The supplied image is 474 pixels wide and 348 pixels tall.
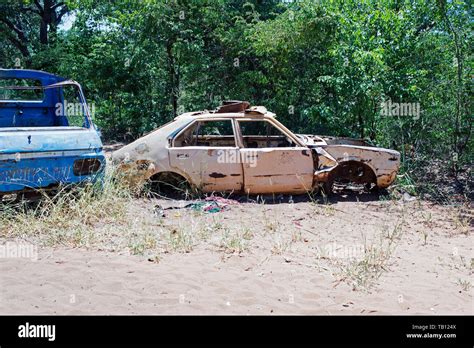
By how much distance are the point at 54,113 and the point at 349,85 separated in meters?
5.61

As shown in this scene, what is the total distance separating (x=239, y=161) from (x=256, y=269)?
282cm

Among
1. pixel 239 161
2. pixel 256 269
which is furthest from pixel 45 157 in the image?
pixel 256 269

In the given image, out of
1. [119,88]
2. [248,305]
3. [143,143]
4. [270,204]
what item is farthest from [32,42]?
[248,305]

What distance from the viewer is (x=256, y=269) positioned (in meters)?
4.75

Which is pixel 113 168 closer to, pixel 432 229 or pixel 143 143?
pixel 143 143

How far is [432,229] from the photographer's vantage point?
6.40 meters

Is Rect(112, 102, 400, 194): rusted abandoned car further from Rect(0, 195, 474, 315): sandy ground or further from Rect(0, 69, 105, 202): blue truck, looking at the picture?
Rect(0, 69, 105, 202): blue truck

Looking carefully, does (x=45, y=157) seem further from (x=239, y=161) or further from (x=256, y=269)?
(x=256, y=269)

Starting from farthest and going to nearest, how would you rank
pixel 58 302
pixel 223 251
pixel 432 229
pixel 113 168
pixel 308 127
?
pixel 308 127 < pixel 113 168 < pixel 432 229 < pixel 223 251 < pixel 58 302

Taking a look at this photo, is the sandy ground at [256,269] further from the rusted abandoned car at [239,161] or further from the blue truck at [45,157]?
the blue truck at [45,157]

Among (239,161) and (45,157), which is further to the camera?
(239,161)

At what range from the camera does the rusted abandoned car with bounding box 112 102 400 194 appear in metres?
7.32

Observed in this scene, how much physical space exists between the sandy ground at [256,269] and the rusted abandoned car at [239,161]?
785mm

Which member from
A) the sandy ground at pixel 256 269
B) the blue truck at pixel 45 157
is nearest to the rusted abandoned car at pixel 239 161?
the sandy ground at pixel 256 269
